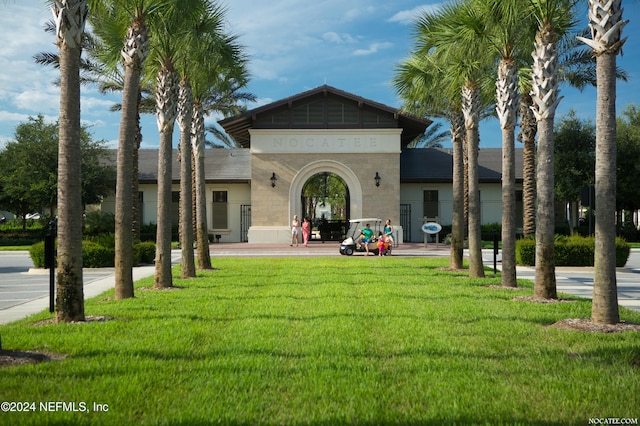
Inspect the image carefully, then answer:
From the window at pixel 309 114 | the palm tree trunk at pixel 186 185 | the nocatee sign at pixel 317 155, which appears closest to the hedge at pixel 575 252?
the palm tree trunk at pixel 186 185

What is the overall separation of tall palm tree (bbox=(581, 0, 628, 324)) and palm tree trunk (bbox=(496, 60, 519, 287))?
16.1ft

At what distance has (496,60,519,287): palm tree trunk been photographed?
13.5m

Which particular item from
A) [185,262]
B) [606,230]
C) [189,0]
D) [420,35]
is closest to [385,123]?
[420,35]

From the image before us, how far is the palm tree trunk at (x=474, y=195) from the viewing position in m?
15.5

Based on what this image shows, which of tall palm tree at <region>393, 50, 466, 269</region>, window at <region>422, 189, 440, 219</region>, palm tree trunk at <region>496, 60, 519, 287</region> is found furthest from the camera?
window at <region>422, 189, 440, 219</region>

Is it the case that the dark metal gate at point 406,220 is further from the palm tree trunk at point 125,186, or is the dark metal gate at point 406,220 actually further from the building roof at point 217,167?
the palm tree trunk at point 125,186

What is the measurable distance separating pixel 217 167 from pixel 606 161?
3223 centimetres

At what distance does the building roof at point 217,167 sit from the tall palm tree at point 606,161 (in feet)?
95.7

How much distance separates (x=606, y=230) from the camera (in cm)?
828

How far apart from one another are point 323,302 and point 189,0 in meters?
6.85

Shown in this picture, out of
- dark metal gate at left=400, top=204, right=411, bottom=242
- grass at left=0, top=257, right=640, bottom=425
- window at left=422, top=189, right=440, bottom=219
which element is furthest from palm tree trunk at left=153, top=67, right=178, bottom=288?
window at left=422, top=189, right=440, bottom=219

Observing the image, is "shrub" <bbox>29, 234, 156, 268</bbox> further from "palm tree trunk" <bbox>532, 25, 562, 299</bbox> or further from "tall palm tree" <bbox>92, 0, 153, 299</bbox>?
"palm tree trunk" <bbox>532, 25, 562, 299</bbox>

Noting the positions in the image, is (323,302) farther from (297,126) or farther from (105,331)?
(297,126)

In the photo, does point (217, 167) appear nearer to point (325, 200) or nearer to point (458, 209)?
point (458, 209)
